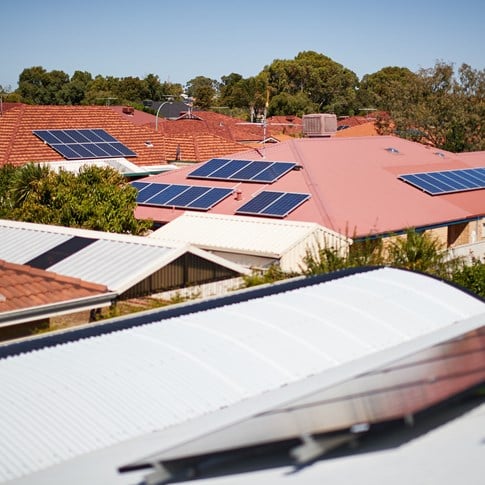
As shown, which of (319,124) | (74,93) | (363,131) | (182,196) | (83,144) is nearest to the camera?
(182,196)

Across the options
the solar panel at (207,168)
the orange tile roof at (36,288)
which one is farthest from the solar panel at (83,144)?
the orange tile roof at (36,288)

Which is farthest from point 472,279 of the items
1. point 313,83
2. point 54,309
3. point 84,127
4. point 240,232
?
point 313,83

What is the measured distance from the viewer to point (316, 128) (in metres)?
48.3

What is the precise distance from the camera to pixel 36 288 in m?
19.2

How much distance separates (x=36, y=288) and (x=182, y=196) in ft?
56.0

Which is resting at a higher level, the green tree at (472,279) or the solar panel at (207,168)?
the solar panel at (207,168)

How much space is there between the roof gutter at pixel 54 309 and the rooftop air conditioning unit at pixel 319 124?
30.0m

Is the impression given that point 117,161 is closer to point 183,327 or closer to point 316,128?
point 316,128

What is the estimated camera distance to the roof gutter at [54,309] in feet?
58.3

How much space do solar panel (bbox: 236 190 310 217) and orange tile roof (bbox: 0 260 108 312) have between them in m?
13.3

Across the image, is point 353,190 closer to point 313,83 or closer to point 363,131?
point 363,131

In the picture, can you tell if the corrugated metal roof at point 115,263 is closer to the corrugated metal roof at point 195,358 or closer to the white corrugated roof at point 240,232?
the corrugated metal roof at point 195,358

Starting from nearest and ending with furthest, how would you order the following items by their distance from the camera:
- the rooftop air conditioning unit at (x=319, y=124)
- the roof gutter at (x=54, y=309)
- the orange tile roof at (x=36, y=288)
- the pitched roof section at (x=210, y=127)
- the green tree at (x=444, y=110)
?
the roof gutter at (x=54, y=309), the orange tile roof at (x=36, y=288), the rooftop air conditioning unit at (x=319, y=124), the pitched roof section at (x=210, y=127), the green tree at (x=444, y=110)

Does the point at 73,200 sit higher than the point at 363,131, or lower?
lower
